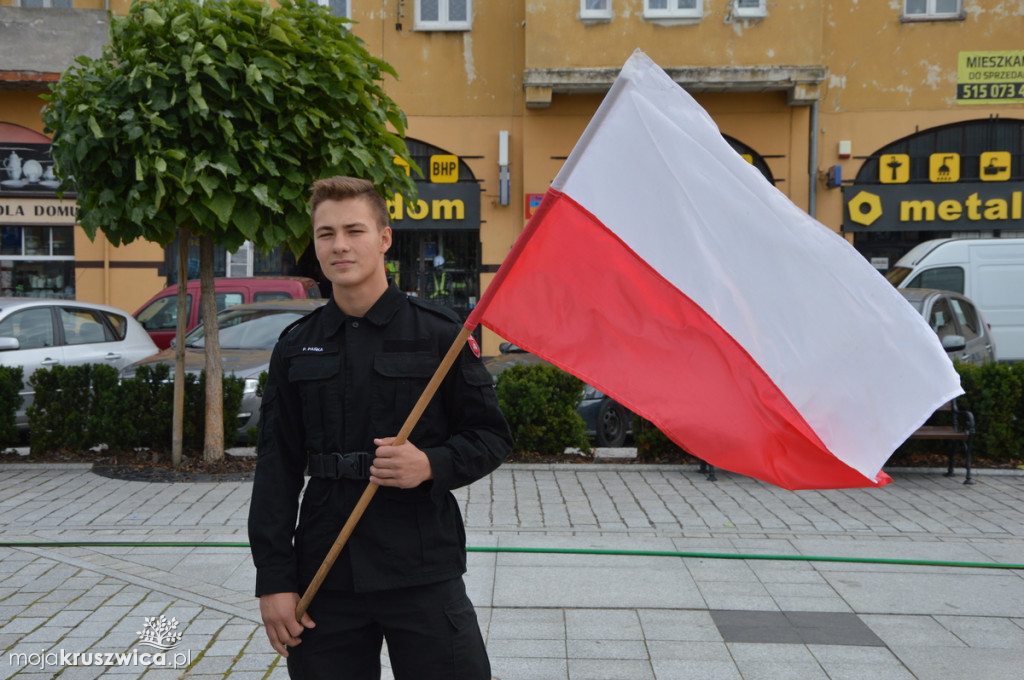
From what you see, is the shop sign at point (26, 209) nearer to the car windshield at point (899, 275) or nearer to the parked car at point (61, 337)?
the parked car at point (61, 337)

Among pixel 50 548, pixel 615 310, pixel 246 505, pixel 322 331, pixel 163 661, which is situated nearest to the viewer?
pixel 322 331

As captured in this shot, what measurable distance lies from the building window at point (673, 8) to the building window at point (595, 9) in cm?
72

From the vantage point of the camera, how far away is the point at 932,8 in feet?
64.9

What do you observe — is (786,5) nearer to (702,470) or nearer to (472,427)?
(702,470)

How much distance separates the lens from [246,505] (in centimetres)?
789

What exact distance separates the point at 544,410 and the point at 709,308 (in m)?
6.97

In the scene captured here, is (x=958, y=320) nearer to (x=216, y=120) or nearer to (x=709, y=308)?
(x=216, y=120)

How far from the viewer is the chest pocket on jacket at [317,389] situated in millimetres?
2697

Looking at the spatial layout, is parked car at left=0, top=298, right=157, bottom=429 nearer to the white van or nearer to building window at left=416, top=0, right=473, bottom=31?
building window at left=416, top=0, right=473, bottom=31

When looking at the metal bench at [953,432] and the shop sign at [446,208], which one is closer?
the metal bench at [953,432]

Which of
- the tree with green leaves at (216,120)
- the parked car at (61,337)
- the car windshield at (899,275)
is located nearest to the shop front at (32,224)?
the parked car at (61,337)

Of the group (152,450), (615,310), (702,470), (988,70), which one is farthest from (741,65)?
(615,310)

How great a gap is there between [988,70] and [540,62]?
897 centimetres

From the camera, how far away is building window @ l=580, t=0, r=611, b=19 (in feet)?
62.4
